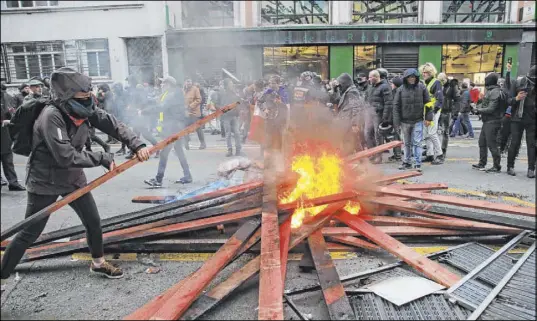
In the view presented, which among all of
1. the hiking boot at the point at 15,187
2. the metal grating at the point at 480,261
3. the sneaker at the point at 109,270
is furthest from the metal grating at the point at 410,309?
the hiking boot at the point at 15,187

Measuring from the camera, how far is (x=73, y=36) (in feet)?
22.2

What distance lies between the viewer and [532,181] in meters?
6.59

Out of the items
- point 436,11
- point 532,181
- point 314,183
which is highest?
point 436,11

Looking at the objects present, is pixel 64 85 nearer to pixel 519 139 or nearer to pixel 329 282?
pixel 329 282

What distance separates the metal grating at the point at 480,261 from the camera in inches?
122

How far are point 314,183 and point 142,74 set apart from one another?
12805 mm

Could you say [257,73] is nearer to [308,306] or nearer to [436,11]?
[436,11]

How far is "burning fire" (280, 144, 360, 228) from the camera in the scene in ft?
14.0

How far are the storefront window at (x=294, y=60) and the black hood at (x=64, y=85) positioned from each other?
47.4 ft

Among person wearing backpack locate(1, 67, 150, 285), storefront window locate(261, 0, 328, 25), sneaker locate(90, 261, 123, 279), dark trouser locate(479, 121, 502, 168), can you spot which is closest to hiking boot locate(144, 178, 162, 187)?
sneaker locate(90, 261, 123, 279)

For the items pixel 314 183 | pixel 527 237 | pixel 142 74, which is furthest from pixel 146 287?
pixel 142 74

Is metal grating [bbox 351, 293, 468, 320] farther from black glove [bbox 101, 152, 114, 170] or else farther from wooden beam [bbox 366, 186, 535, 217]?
black glove [bbox 101, 152, 114, 170]

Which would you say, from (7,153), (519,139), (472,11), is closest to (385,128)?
(519,139)

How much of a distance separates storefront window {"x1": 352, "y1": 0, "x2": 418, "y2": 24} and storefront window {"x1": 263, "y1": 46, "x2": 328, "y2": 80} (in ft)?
7.15
